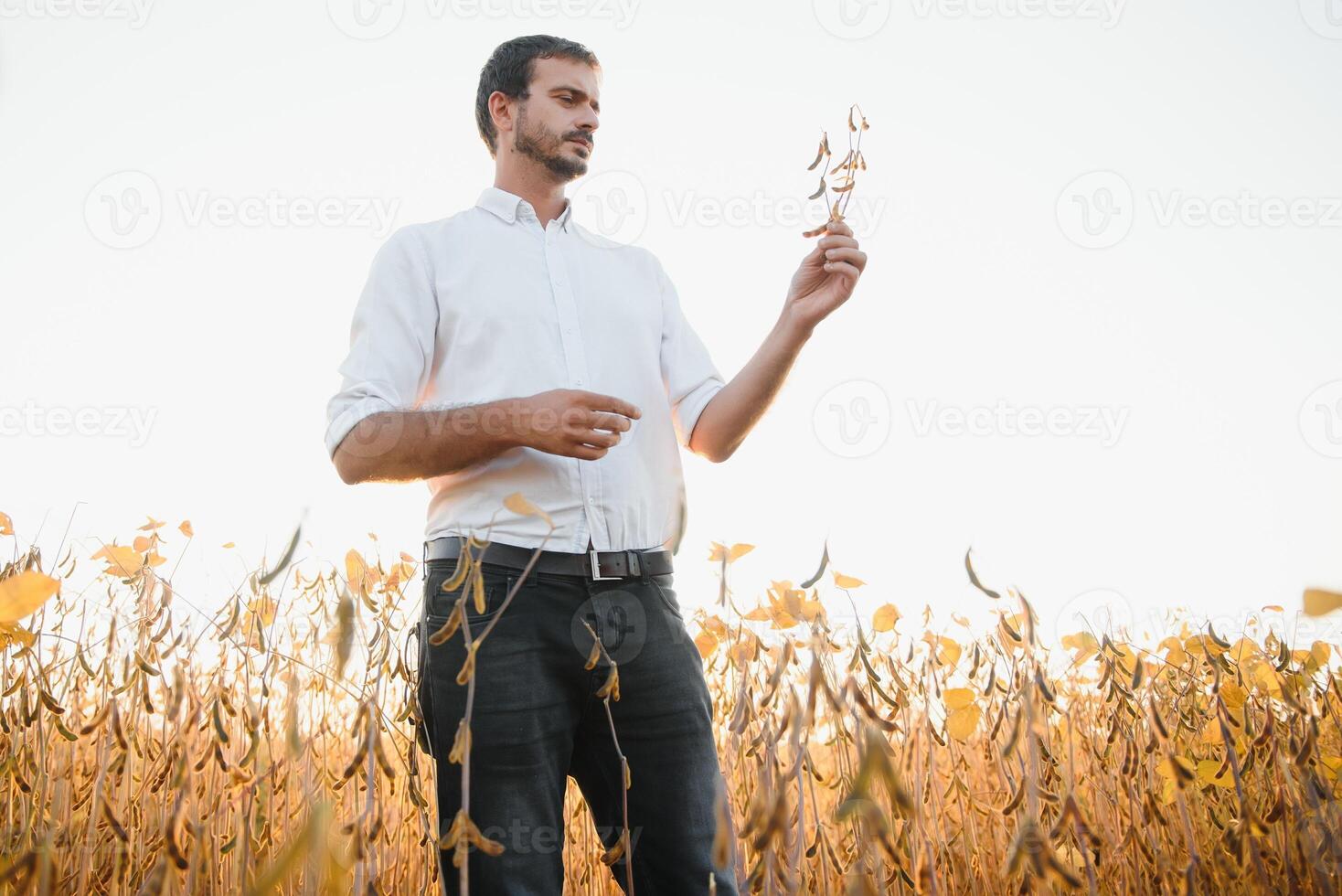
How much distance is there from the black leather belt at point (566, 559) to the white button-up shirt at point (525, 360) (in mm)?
19

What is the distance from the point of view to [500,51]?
6.93 feet

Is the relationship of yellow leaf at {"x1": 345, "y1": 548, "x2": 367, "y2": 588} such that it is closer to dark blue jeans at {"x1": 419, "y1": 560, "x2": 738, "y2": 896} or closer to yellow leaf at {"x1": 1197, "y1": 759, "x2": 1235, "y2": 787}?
dark blue jeans at {"x1": 419, "y1": 560, "x2": 738, "y2": 896}

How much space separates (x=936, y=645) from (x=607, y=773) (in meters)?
0.65

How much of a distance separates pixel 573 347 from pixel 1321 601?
124cm

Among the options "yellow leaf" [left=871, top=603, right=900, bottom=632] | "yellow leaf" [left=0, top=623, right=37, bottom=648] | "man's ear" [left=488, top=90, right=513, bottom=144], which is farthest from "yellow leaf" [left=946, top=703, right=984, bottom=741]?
"man's ear" [left=488, top=90, right=513, bottom=144]

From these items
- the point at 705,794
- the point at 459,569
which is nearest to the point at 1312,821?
the point at 705,794

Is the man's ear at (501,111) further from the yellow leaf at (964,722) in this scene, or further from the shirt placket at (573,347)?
the yellow leaf at (964,722)

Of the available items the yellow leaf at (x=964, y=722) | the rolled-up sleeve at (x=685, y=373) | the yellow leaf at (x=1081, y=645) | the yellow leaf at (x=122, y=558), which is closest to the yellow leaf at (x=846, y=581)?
the yellow leaf at (x=964, y=722)

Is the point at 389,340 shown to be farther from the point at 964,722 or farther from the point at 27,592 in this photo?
the point at 964,722

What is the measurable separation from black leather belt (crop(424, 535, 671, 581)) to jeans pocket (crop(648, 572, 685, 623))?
16mm

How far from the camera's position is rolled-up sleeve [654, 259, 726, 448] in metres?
1.87

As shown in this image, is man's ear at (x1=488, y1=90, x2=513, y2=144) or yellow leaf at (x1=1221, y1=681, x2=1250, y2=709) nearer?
yellow leaf at (x1=1221, y1=681, x2=1250, y2=709)

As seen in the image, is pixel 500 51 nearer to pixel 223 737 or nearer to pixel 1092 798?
pixel 223 737

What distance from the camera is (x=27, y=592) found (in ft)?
2.80
